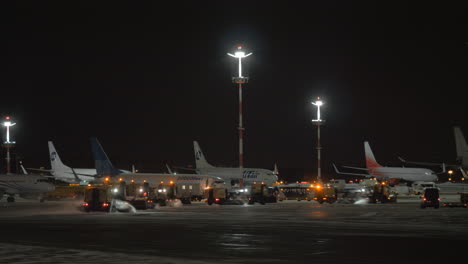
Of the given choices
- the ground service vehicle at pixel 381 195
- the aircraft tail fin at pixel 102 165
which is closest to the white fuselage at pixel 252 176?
the aircraft tail fin at pixel 102 165

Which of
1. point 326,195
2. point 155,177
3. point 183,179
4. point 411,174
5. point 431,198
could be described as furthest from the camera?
point 411,174

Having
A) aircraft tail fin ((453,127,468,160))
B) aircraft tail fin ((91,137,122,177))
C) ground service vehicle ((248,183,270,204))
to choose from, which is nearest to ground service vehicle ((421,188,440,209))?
ground service vehicle ((248,183,270,204))

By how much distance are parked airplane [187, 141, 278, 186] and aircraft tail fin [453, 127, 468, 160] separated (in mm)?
32042

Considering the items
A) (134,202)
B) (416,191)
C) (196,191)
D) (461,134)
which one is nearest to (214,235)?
(134,202)

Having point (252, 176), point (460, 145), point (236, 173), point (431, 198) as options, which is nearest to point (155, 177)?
point (252, 176)

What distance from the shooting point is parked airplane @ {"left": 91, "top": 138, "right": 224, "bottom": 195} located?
242ft

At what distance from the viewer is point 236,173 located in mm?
103438

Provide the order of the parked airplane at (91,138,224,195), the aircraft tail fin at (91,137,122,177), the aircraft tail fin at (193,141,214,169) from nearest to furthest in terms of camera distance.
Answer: the parked airplane at (91,138,224,195) → the aircraft tail fin at (91,137,122,177) → the aircraft tail fin at (193,141,214,169)

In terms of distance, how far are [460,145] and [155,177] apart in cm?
3633

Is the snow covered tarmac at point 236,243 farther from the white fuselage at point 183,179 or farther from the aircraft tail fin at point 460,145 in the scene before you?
the white fuselage at point 183,179

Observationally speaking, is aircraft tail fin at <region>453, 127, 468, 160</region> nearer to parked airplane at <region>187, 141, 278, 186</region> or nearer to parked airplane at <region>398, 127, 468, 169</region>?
parked airplane at <region>398, 127, 468, 169</region>

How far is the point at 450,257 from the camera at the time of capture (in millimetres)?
17250

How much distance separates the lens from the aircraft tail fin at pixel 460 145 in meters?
69.8

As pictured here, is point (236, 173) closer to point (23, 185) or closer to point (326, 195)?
point (23, 185)
